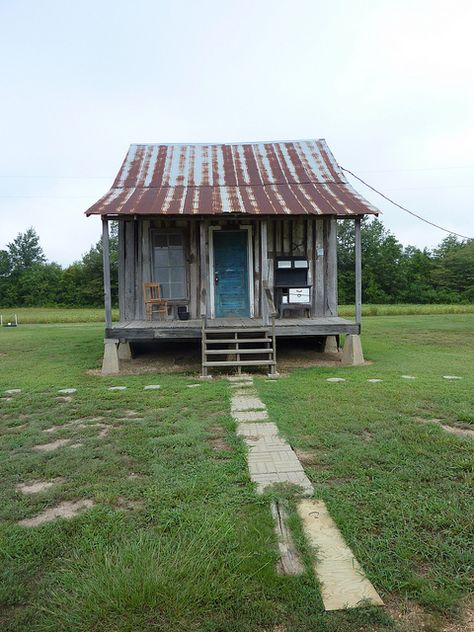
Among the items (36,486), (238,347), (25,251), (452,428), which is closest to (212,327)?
(238,347)

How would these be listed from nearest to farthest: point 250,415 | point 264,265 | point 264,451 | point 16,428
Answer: point 264,451
point 16,428
point 250,415
point 264,265

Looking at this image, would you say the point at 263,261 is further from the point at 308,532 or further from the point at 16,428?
the point at 308,532

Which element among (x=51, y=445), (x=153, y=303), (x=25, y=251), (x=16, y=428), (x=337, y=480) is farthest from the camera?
(x=25, y=251)

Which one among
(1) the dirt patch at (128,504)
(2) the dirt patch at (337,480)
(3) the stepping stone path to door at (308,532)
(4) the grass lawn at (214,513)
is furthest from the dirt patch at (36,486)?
(2) the dirt patch at (337,480)

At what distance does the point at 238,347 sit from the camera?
28.0 ft

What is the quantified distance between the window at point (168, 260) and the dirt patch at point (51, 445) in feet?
20.0

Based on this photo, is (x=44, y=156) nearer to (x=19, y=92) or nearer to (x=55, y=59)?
(x=19, y=92)

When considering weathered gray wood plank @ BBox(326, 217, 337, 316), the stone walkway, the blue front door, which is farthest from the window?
the stone walkway

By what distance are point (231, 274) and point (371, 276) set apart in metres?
30.8

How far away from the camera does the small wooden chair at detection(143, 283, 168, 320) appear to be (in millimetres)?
10031

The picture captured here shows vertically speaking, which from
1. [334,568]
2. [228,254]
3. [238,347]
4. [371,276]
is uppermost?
[371,276]

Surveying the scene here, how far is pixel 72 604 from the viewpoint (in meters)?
2.00

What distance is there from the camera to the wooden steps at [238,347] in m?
7.81

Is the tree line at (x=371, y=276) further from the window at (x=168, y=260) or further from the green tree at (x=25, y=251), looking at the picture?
→ the window at (x=168, y=260)
